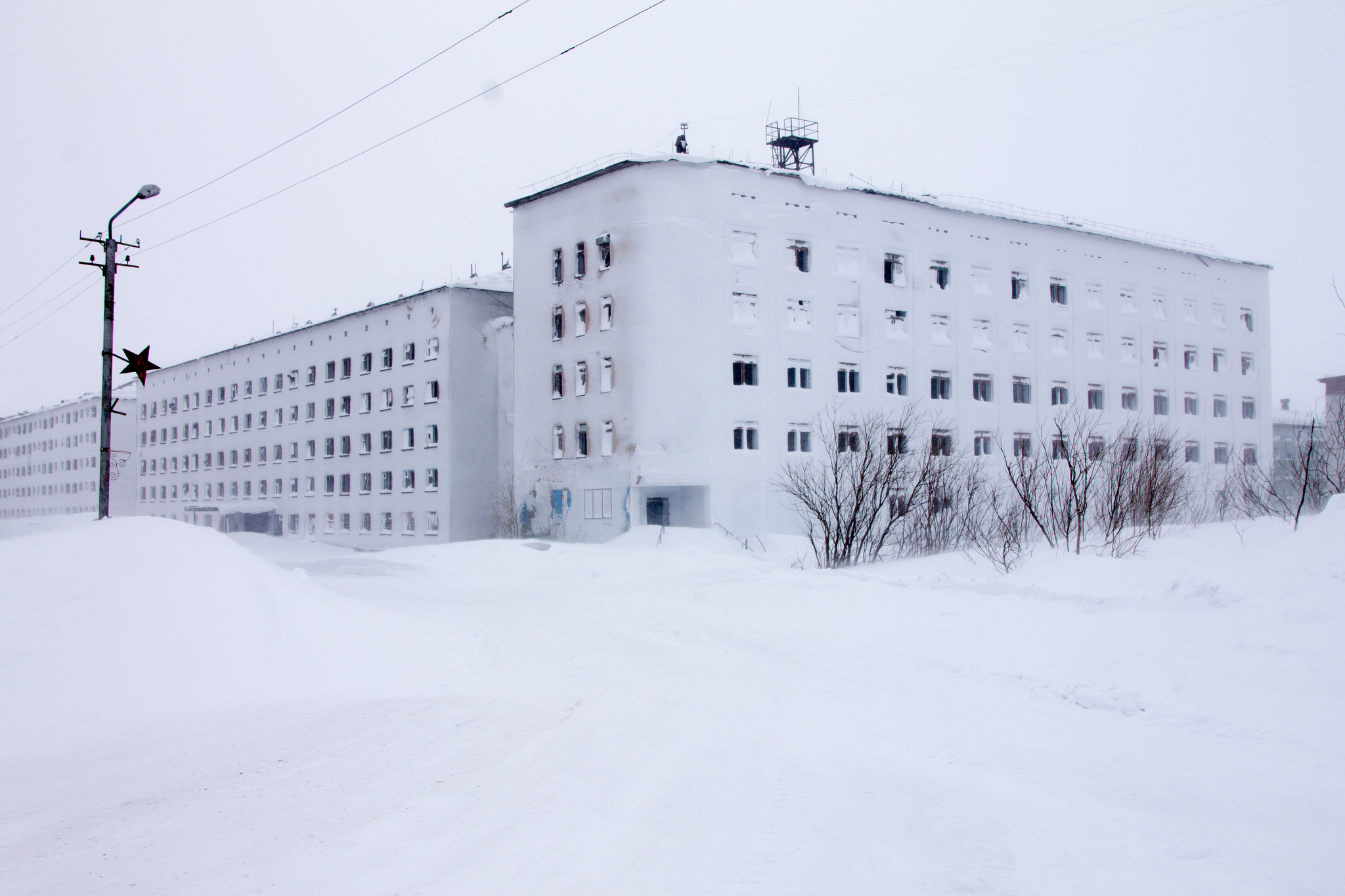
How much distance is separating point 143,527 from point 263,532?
5891 cm

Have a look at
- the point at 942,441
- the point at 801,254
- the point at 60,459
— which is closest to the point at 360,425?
the point at 801,254

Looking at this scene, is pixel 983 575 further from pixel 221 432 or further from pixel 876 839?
pixel 221 432

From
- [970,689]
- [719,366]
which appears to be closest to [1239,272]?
[719,366]

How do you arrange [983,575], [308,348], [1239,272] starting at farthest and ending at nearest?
1. [308,348]
2. [1239,272]
3. [983,575]

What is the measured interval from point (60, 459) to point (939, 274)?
349 ft

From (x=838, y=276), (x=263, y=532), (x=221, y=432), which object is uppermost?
(x=838, y=276)

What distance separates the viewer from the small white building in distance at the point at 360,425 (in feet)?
170

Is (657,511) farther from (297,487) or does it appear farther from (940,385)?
(297,487)

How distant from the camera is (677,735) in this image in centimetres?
823

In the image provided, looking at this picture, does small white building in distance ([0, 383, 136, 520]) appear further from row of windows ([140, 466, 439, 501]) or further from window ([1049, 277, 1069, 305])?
window ([1049, 277, 1069, 305])

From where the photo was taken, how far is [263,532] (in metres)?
67.8

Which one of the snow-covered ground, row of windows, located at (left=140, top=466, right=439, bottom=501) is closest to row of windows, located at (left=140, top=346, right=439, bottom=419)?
row of windows, located at (left=140, top=466, right=439, bottom=501)

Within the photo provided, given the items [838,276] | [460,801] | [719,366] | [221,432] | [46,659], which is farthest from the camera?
[221,432]

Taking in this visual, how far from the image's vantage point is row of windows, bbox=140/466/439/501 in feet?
179
